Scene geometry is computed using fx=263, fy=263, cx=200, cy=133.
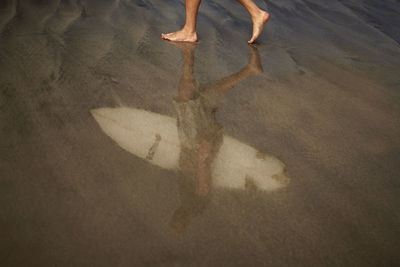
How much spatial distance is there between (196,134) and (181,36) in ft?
3.47

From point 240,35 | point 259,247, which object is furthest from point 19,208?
point 240,35

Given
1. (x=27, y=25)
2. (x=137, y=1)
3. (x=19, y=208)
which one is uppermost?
(x=137, y=1)

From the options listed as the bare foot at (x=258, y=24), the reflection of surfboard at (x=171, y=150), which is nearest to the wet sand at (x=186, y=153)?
the reflection of surfboard at (x=171, y=150)

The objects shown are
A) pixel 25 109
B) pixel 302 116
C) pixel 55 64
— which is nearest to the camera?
pixel 25 109

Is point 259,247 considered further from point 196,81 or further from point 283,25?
point 283,25

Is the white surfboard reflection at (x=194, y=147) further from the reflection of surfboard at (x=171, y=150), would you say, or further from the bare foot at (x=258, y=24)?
the bare foot at (x=258, y=24)

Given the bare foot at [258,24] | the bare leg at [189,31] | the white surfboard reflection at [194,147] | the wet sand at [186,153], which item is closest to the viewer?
the wet sand at [186,153]

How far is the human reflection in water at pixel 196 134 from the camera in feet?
2.56

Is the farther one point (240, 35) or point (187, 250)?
point (240, 35)

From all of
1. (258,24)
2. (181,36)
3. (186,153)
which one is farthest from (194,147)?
(258,24)

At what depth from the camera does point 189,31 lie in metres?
1.87

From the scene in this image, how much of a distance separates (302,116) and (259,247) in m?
0.72

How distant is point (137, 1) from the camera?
2.46m

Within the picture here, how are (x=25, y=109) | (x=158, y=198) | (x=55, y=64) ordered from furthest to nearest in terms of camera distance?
1. (x=55, y=64)
2. (x=25, y=109)
3. (x=158, y=198)
